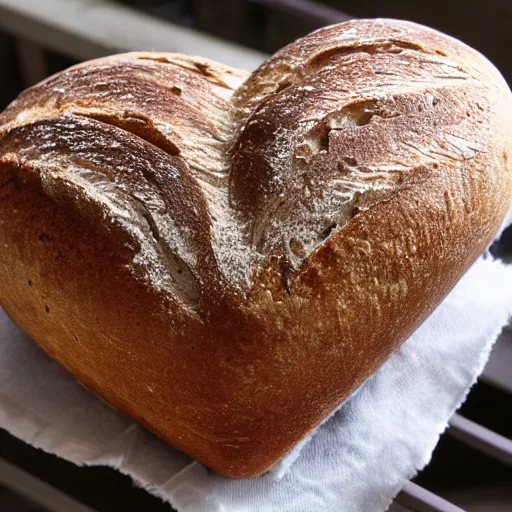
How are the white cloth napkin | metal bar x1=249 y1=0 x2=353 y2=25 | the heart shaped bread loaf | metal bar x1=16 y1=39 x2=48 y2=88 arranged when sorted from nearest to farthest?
the heart shaped bread loaf, the white cloth napkin, metal bar x1=249 y1=0 x2=353 y2=25, metal bar x1=16 y1=39 x2=48 y2=88

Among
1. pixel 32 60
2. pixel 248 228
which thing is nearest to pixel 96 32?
pixel 32 60

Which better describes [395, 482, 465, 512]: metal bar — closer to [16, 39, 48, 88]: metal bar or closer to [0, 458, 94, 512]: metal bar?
[0, 458, 94, 512]: metal bar

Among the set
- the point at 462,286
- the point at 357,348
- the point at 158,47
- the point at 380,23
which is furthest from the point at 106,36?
the point at 357,348

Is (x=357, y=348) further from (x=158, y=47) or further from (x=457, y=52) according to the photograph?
(x=158, y=47)

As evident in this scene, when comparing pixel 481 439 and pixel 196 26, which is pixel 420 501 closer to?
pixel 481 439

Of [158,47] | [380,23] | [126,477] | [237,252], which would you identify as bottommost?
[126,477]

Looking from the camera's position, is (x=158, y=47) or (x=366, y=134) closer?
(x=366, y=134)

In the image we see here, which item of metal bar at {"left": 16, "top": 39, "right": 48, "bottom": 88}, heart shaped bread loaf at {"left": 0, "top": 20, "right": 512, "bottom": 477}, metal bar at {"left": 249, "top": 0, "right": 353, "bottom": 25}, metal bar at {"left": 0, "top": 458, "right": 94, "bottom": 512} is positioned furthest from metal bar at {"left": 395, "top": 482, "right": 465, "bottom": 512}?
metal bar at {"left": 16, "top": 39, "right": 48, "bottom": 88}
